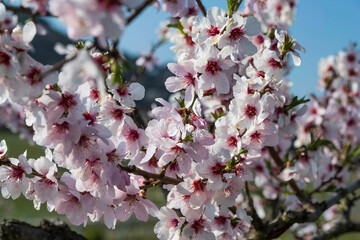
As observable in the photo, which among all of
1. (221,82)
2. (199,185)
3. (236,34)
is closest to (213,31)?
(236,34)

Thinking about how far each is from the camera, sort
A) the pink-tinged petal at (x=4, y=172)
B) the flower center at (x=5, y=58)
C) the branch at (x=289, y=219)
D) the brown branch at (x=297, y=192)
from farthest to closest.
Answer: the brown branch at (x=297, y=192), the branch at (x=289, y=219), the pink-tinged petal at (x=4, y=172), the flower center at (x=5, y=58)

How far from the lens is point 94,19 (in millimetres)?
625

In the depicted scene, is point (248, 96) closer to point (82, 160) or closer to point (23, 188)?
point (82, 160)

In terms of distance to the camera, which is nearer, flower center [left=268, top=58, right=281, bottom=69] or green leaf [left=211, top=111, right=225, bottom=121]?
flower center [left=268, top=58, right=281, bottom=69]

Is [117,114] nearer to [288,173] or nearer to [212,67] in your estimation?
[212,67]

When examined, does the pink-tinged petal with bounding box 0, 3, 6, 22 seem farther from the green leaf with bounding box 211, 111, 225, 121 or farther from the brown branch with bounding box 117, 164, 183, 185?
the green leaf with bounding box 211, 111, 225, 121

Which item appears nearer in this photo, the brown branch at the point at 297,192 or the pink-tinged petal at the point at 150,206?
the pink-tinged petal at the point at 150,206

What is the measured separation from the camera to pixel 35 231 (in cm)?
165

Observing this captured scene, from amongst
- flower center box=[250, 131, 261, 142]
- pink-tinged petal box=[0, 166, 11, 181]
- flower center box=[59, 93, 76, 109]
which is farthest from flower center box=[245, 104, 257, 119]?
pink-tinged petal box=[0, 166, 11, 181]

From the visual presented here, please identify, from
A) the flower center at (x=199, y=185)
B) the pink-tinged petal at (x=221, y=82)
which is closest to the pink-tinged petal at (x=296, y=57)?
the pink-tinged petal at (x=221, y=82)

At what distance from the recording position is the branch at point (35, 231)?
5.11ft

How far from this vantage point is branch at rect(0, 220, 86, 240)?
1.56 meters

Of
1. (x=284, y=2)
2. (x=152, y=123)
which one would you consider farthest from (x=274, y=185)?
(x=152, y=123)

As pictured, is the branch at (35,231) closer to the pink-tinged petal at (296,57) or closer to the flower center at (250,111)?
the flower center at (250,111)
